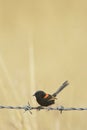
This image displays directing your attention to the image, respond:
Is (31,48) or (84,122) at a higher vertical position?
(31,48)

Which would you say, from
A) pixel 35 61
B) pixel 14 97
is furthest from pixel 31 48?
pixel 14 97

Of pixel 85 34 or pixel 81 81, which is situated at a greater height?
pixel 85 34

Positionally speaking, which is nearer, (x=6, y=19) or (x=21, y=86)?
(x=21, y=86)

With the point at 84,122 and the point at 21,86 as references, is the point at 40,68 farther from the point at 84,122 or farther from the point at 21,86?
the point at 84,122

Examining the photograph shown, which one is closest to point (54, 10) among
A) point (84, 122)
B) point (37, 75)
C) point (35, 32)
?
point (35, 32)

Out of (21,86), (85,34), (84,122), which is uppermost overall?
(85,34)

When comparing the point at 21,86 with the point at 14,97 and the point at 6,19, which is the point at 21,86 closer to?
the point at 14,97
